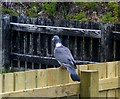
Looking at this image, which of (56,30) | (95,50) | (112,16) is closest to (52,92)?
(95,50)

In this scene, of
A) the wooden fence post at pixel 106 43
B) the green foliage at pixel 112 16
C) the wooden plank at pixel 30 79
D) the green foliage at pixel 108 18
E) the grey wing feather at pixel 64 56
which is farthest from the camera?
the green foliage at pixel 108 18

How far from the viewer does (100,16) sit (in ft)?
36.9

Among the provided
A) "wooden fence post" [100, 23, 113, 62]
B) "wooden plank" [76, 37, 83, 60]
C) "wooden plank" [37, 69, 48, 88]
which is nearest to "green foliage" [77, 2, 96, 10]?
"wooden plank" [76, 37, 83, 60]

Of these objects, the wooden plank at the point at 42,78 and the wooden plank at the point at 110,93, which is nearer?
the wooden plank at the point at 42,78

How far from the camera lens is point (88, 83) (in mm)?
3707

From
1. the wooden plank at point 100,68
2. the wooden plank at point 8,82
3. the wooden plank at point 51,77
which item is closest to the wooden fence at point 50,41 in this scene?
the wooden plank at point 100,68

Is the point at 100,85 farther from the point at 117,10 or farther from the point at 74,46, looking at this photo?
the point at 117,10

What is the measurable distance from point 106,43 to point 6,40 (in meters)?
2.88

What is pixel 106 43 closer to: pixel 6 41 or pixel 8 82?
pixel 6 41

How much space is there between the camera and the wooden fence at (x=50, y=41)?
7266mm

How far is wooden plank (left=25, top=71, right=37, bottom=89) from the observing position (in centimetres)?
338

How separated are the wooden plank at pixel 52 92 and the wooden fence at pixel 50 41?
363cm

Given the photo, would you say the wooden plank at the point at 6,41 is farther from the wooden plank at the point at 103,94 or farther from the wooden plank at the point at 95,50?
the wooden plank at the point at 103,94

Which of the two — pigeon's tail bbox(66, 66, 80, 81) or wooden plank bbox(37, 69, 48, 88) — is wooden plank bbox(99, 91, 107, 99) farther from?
wooden plank bbox(37, 69, 48, 88)
